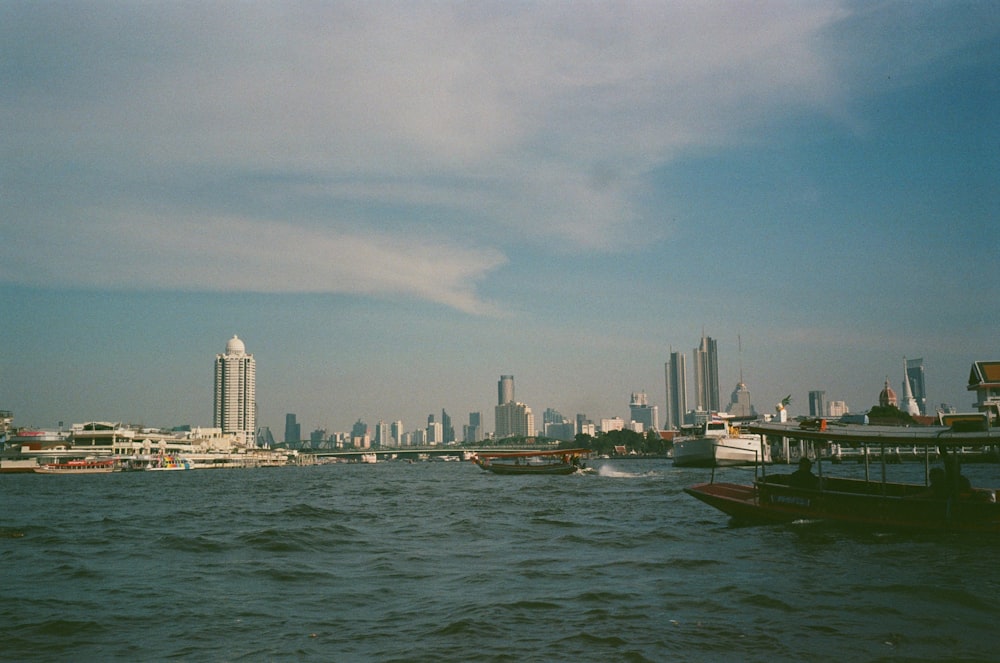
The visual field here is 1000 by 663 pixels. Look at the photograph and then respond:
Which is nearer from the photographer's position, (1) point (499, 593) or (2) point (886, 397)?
(1) point (499, 593)

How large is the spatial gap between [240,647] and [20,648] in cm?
325

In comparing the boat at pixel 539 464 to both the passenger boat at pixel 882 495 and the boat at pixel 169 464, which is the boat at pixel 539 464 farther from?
the boat at pixel 169 464

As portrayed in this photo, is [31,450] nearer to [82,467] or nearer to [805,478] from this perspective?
[82,467]

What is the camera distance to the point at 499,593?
14211 millimetres

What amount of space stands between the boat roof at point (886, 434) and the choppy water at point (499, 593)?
242 centimetres

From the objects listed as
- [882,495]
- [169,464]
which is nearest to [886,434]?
[882,495]

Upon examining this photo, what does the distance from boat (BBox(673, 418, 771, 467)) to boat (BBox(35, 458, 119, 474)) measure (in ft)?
260

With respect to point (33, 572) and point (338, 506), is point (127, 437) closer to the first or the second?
point (338, 506)

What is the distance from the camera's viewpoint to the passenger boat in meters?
19.5

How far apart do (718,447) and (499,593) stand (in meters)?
62.5

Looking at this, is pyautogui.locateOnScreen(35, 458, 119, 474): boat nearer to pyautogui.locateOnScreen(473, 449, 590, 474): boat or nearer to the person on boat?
pyautogui.locateOnScreen(473, 449, 590, 474): boat

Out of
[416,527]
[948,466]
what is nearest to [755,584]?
[948,466]

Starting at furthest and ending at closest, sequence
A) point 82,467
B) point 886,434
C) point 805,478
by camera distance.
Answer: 1. point 82,467
2. point 805,478
3. point 886,434

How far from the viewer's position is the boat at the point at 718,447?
73938 mm
